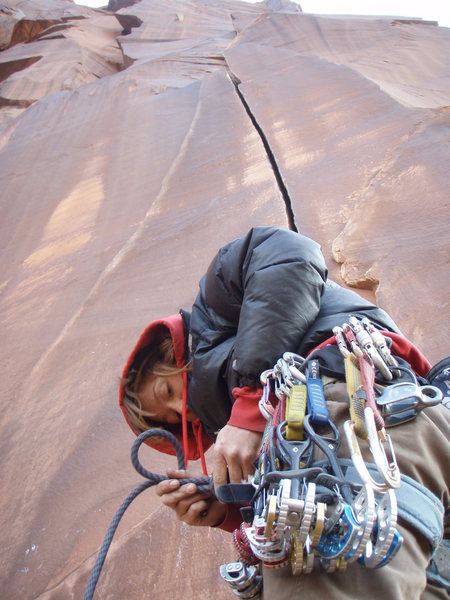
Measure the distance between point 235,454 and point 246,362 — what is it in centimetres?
20

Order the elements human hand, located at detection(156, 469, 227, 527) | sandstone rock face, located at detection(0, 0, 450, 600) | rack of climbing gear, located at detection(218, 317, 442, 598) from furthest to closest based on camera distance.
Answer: sandstone rock face, located at detection(0, 0, 450, 600)
human hand, located at detection(156, 469, 227, 527)
rack of climbing gear, located at detection(218, 317, 442, 598)

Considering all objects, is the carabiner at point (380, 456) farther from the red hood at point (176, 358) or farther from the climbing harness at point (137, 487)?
the red hood at point (176, 358)

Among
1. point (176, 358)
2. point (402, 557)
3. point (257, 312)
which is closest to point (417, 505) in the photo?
point (402, 557)

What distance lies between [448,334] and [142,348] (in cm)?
126

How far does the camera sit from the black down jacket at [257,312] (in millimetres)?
1191

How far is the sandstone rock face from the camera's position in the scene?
6.84 ft

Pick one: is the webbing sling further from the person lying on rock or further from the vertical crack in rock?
the vertical crack in rock

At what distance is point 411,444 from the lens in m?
0.87

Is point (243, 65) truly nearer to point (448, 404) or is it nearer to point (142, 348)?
point (142, 348)

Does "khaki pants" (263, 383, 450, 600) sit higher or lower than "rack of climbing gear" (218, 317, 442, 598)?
lower

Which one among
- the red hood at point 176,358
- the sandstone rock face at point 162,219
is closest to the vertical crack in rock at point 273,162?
the sandstone rock face at point 162,219

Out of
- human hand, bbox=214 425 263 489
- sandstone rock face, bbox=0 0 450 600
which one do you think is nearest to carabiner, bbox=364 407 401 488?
human hand, bbox=214 425 263 489

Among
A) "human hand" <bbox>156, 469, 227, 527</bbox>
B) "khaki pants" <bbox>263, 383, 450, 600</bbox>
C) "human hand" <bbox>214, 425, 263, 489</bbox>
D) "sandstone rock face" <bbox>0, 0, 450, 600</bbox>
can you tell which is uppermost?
"khaki pants" <bbox>263, 383, 450, 600</bbox>

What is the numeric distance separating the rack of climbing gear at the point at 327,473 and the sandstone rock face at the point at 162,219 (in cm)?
114
